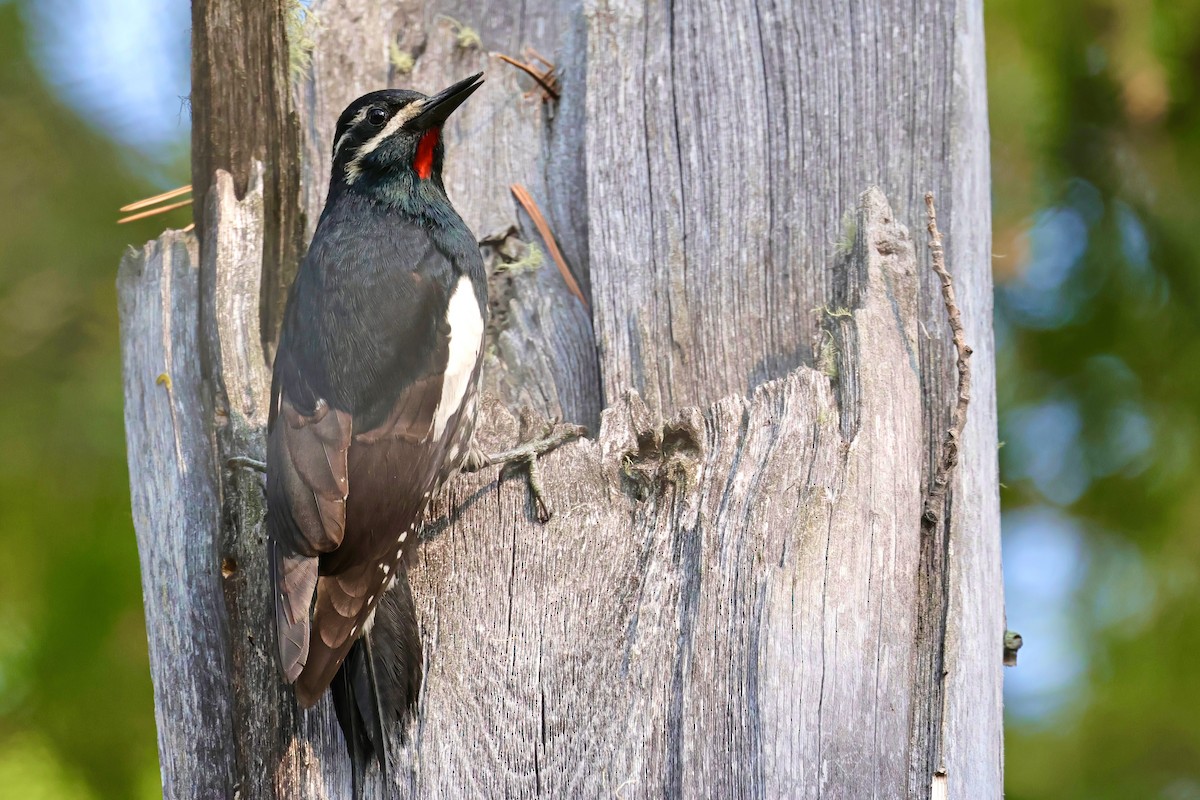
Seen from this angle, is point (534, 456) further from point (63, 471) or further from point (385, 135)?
point (63, 471)

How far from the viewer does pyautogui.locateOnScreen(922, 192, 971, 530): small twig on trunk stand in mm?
2070

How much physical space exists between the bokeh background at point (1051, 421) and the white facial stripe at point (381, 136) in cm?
112

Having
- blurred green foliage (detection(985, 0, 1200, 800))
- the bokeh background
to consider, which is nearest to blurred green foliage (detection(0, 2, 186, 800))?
the bokeh background

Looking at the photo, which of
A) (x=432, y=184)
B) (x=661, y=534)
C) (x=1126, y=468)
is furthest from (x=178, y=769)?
(x=1126, y=468)

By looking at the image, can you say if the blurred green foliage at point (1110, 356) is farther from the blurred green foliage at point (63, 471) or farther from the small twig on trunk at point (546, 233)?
the blurred green foliage at point (63, 471)

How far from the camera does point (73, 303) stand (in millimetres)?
3412

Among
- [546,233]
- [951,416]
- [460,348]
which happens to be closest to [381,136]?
[546,233]

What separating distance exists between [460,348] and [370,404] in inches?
10.6

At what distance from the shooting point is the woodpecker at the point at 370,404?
2039 millimetres

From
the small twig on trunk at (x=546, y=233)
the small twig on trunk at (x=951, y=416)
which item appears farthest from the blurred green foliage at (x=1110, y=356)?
the small twig on trunk at (x=546, y=233)

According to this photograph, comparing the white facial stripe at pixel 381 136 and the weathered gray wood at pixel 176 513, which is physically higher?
the white facial stripe at pixel 381 136

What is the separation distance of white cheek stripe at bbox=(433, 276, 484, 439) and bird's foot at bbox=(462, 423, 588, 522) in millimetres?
109

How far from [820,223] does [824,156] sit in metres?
0.17

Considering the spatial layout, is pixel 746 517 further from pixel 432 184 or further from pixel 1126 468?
pixel 1126 468
